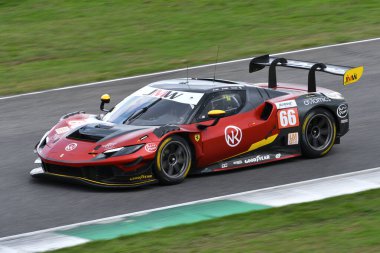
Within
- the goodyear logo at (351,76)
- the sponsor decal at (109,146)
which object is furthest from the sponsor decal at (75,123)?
the goodyear logo at (351,76)

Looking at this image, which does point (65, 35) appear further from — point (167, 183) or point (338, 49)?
point (167, 183)

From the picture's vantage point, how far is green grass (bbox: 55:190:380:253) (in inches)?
312

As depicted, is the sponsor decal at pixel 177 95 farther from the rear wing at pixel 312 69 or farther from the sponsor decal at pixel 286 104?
the rear wing at pixel 312 69

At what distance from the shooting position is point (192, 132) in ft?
36.1

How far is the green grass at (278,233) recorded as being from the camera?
793 centimetres

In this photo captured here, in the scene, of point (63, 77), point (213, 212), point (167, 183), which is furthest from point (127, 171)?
point (63, 77)

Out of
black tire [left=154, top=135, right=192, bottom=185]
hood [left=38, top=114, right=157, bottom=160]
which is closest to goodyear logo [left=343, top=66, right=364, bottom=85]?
black tire [left=154, top=135, right=192, bottom=185]

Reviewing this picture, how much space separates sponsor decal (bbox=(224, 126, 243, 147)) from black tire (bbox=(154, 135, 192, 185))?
62 centimetres

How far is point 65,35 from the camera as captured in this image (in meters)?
21.2

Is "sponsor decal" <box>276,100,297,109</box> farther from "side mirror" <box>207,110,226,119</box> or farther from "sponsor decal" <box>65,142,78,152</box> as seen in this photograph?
"sponsor decal" <box>65,142,78,152</box>

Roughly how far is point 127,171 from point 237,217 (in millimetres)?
1844

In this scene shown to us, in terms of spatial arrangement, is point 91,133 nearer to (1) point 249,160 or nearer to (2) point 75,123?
(2) point 75,123

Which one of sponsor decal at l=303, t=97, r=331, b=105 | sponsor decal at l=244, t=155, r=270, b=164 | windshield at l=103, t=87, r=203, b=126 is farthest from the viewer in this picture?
sponsor decal at l=303, t=97, r=331, b=105

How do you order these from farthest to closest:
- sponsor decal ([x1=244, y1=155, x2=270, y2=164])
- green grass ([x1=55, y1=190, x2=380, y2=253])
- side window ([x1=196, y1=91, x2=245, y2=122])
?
sponsor decal ([x1=244, y1=155, x2=270, y2=164]), side window ([x1=196, y1=91, x2=245, y2=122]), green grass ([x1=55, y1=190, x2=380, y2=253])
